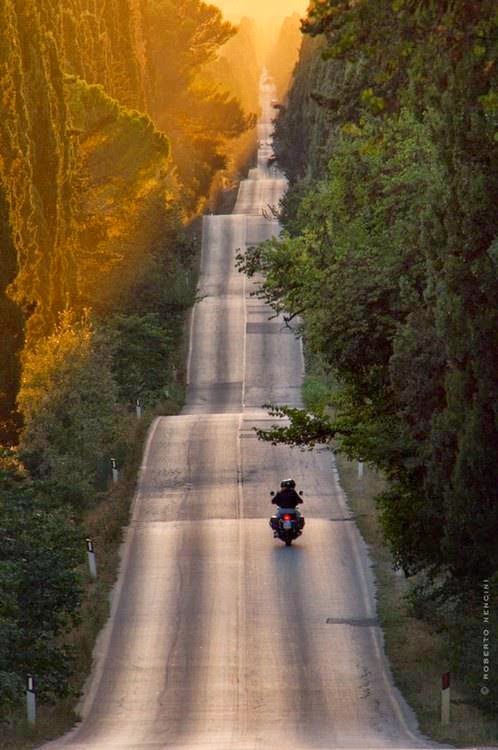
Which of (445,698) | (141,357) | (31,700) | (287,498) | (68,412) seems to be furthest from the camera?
(141,357)

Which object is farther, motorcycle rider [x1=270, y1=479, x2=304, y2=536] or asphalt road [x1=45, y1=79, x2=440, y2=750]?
motorcycle rider [x1=270, y1=479, x2=304, y2=536]

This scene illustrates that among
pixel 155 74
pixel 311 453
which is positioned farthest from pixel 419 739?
pixel 155 74

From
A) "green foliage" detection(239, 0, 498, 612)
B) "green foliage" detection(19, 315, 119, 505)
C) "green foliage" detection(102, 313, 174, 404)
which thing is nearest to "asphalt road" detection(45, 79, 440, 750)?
"green foliage" detection(19, 315, 119, 505)

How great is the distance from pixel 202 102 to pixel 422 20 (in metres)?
96.0

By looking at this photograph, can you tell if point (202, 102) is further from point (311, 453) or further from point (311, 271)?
point (311, 271)

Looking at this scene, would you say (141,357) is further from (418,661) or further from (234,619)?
(418,661)

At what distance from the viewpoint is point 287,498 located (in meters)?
36.4

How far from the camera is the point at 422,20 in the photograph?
51.1ft

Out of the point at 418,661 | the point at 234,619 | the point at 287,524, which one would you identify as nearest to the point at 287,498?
the point at 287,524

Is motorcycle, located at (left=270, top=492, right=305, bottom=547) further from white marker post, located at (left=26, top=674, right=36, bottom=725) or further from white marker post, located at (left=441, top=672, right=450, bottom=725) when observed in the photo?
white marker post, located at (left=441, top=672, right=450, bottom=725)

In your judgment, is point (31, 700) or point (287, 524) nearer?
point (31, 700)

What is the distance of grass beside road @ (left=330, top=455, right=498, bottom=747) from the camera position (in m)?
22.1

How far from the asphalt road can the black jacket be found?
1010 millimetres

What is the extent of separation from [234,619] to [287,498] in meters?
6.63
